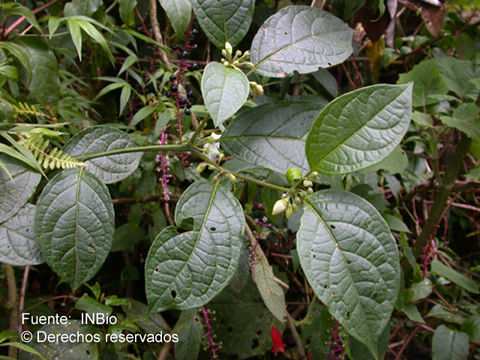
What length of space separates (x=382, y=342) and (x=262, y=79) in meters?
0.91

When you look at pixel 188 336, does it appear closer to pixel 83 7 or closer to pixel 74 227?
pixel 74 227

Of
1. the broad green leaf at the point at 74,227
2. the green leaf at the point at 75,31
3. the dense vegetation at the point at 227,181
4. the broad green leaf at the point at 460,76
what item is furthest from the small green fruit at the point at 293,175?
the broad green leaf at the point at 460,76

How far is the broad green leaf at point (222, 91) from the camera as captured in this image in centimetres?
57

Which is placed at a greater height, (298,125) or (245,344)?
(298,125)

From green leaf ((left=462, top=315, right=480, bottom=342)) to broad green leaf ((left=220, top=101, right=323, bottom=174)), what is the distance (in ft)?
3.48

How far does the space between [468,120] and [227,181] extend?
2.90 ft

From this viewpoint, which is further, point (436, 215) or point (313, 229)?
point (436, 215)

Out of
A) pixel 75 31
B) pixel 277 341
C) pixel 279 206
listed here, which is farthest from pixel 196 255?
pixel 277 341

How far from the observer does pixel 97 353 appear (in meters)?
0.86

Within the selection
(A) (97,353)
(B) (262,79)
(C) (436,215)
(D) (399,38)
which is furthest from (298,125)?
(D) (399,38)

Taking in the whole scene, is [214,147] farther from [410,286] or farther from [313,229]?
[410,286]

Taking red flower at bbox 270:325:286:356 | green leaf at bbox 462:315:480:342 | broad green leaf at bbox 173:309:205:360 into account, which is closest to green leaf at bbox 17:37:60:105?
broad green leaf at bbox 173:309:205:360

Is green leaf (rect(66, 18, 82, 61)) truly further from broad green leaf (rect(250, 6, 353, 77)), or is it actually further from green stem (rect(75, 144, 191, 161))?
broad green leaf (rect(250, 6, 353, 77))

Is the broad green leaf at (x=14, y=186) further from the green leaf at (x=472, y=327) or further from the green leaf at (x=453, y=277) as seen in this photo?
the green leaf at (x=472, y=327)
